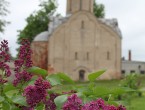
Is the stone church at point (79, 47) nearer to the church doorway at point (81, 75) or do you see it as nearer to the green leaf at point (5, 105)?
the church doorway at point (81, 75)

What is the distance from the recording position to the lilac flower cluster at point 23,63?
207cm

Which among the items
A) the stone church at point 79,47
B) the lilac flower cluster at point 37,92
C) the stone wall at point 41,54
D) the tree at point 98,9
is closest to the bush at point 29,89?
the lilac flower cluster at point 37,92

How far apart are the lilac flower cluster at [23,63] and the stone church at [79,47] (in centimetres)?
3783

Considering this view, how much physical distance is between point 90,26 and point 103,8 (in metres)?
11.9

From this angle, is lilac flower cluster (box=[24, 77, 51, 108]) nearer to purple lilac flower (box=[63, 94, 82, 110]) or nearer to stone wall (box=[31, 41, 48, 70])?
purple lilac flower (box=[63, 94, 82, 110])

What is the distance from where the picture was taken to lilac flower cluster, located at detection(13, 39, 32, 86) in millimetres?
2068

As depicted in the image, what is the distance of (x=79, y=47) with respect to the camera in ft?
132

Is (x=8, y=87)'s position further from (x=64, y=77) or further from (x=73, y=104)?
(x=73, y=104)

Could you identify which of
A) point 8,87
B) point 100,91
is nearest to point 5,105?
point 8,87

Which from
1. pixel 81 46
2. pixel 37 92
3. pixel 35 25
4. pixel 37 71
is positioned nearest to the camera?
pixel 37 92

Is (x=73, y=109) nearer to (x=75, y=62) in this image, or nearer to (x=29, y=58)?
(x=29, y=58)

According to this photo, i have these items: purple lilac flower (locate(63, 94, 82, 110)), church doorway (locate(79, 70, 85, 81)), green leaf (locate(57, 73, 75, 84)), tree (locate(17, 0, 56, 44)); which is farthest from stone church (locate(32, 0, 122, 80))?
purple lilac flower (locate(63, 94, 82, 110))

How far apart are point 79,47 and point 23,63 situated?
1507 inches

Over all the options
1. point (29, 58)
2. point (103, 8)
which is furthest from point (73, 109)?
point (103, 8)
